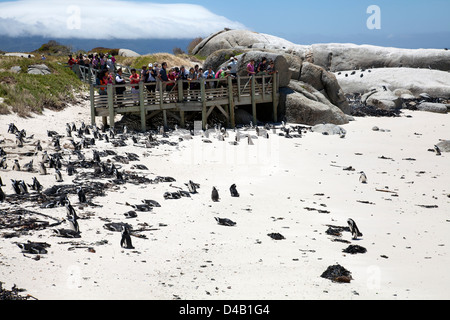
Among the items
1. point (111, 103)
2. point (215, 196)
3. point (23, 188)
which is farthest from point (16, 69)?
Result: point (215, 196)

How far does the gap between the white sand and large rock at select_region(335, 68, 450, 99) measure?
22.1 m

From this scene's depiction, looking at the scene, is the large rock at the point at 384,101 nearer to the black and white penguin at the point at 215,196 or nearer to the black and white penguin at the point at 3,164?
the black and white penguin at the point at 215,196

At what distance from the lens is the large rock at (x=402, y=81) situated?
39812 mm

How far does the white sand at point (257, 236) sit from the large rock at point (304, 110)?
7164mm

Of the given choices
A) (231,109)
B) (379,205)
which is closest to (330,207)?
(379,205)

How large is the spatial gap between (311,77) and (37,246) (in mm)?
22907

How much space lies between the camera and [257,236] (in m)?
10.5

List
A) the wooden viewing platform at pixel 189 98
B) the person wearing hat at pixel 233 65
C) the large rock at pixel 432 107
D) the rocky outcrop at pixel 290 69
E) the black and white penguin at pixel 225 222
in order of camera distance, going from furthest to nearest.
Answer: the large rock at pixel 432 107 → the rocky outcrop at pixel 290 69 → the person wearing hat at pixel 233 65 → the wooden viewing platform at pixel 189 98 → the black and white penguin at pixel 225 222

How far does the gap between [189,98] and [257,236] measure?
1406cm

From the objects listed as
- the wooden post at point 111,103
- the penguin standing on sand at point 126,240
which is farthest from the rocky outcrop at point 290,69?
the penguin standing on sand at point 126,240

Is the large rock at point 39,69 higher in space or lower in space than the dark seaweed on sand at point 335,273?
higher

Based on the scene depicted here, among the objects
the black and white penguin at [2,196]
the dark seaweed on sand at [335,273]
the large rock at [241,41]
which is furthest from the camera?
the large rock at [241,41]

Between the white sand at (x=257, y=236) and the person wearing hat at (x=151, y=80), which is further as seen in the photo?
the person wearing hat at (x=151, y=80)

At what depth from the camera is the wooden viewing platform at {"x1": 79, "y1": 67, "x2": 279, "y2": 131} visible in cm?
2238
